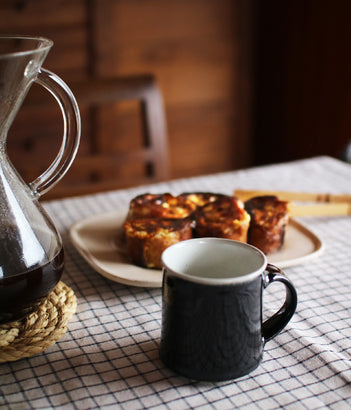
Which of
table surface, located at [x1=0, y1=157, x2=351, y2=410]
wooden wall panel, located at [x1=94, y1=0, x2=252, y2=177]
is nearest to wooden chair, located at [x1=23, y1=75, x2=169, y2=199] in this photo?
table surface, located at [x1=0, y1=157, x2=351, y2=410]

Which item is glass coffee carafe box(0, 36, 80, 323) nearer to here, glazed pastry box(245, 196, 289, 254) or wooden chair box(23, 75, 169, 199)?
glazed pastry box(245, 196, 289, 254)

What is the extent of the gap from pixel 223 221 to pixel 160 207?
102 mm

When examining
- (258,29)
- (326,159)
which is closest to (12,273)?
(326,159)

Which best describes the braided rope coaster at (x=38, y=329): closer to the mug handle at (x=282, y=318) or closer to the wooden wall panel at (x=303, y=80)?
the mug handle at (x=282, y=318)

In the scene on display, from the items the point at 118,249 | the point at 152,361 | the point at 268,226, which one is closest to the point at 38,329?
the point at 152,361

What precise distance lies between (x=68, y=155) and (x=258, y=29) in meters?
2.12

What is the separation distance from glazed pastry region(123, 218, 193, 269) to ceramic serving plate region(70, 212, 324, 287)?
0.04 ft

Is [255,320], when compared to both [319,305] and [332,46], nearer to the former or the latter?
[319,305]

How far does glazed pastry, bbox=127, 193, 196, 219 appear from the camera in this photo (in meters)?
0.78

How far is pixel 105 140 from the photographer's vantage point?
7.52 feet

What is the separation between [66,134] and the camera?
604mm

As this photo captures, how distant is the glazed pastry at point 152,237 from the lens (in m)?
0.70

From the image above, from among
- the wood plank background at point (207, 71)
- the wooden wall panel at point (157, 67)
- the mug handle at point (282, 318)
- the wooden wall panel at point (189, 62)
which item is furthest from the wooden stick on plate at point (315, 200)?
the wooden wall panel at point (189, 62)

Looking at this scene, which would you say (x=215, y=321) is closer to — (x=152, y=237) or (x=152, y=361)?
(x=152, y=361)
